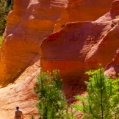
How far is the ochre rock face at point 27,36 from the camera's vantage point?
2989 centimetres

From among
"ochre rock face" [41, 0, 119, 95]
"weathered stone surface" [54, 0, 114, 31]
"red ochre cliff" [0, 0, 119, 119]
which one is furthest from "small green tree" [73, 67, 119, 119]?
"weathered stone surface" [54, 0, 114, 31]

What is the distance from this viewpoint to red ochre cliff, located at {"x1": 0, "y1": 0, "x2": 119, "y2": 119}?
1931cm

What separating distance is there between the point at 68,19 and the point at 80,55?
8.10 metres

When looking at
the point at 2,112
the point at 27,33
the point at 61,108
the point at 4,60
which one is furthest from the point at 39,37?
the point at 61,108

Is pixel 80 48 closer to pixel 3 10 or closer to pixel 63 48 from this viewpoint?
pixel 63 48

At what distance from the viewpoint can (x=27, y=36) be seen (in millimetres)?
30734

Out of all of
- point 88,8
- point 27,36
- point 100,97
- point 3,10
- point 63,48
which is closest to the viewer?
point 100,97

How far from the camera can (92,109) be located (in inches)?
449

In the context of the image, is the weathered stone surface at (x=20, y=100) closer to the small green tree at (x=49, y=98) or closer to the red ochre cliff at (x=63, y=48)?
the red ochre cliff at (x=63, y=48)

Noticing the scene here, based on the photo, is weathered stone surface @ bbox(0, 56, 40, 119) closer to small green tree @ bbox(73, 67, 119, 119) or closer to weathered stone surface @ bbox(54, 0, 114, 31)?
weathered stone surface @ bbox(54, 0, 114, 31)

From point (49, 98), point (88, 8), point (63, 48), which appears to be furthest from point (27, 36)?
point (49, 98)

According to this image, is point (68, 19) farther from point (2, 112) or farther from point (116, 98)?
point (116, 98)

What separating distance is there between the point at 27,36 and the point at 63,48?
390 inches

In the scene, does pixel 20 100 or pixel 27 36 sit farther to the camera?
pixel 27 36
